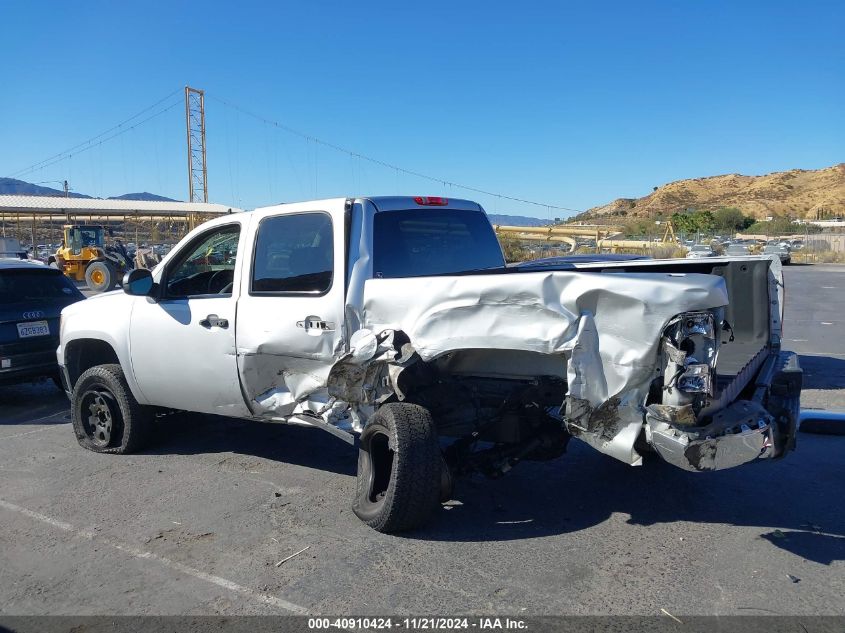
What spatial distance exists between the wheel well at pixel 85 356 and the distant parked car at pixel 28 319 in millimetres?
1799

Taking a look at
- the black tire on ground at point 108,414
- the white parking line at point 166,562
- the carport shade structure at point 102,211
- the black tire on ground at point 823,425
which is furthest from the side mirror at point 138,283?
the carport shade structure at point 102,211

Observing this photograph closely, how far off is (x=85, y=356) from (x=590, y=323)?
485 cm

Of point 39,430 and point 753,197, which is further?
point 753,197

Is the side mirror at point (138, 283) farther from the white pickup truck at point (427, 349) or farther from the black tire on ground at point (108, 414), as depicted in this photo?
the black tire on ground at point (108, 414)

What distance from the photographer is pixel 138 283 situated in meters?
5.57

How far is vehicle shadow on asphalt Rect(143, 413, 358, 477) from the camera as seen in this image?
5918mm

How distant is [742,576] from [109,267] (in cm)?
2340

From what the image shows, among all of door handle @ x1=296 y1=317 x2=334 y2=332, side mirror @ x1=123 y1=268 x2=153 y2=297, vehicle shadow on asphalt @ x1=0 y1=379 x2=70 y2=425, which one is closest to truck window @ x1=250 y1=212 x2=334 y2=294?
door handle @ x1=296 y1=317 x2=334 y2=332

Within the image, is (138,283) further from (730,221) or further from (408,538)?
(730,221)

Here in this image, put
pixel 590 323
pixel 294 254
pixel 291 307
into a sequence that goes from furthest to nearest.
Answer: pixel 294 254 → pixel 291 307 → pixel 590 323

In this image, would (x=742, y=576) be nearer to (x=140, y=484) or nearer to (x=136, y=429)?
(x=140, y=484)

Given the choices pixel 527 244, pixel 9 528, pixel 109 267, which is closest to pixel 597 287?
pixel 9 528

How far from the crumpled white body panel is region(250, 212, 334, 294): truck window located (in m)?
1.04

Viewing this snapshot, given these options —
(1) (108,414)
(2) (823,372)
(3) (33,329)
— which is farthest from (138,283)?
(2) (823,372)
